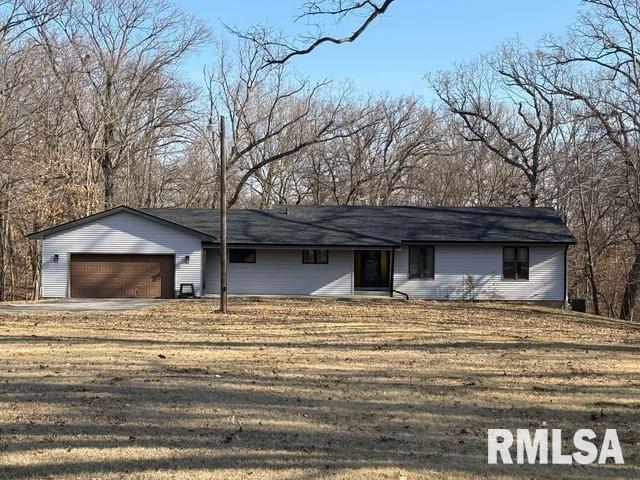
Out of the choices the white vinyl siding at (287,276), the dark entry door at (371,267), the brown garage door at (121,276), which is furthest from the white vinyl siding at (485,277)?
the brown garage door at (121,276)

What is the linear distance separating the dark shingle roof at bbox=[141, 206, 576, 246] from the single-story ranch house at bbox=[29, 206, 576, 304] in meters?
0.08

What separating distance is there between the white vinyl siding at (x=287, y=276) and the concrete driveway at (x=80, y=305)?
357 cm

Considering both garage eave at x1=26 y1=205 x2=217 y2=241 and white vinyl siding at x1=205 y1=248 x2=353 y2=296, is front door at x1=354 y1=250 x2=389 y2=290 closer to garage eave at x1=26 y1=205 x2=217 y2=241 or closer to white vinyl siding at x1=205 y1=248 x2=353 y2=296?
white vinyl siding at x1=205 y1=248 x2=353 y2=296

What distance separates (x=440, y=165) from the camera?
4762cm

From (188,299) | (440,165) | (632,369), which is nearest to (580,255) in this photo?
(440,165)

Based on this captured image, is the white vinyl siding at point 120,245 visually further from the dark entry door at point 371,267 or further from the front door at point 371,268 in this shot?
the dark entry door at point 371,267

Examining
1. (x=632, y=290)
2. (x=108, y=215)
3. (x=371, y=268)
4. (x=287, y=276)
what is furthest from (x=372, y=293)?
(x=632, y=290)

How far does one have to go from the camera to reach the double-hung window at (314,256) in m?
28.4

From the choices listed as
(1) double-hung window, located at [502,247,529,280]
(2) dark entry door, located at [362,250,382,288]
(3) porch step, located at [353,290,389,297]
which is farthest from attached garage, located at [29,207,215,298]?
(1) double-hung window, located at [502,247,529,280]

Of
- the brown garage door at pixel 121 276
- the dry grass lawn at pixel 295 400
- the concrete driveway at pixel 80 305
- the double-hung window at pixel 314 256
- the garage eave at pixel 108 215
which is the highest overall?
the garage eave at pixel 108 215

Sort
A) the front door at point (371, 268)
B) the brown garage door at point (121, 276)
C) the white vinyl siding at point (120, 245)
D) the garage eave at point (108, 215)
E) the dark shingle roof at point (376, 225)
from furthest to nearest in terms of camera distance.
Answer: the front door at point (371, 268)
the dark shingle roof at point (376, 225)
the brown garage door at point (121, 276)
the white vinyl siding at point (120, 245)
the garage eave at point (108, 215)

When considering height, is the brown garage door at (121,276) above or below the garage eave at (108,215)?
below

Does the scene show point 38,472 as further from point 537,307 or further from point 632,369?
point 537,307

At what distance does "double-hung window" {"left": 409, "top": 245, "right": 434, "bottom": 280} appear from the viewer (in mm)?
28562
